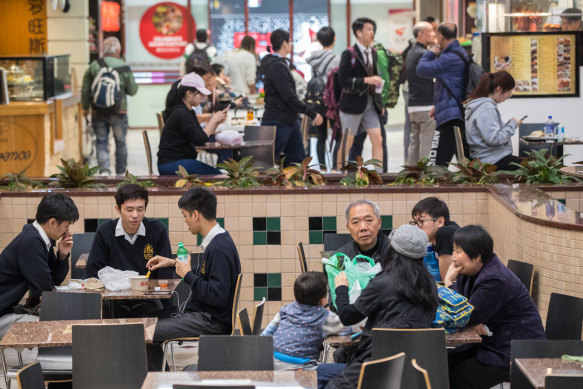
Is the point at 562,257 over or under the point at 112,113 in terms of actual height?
under

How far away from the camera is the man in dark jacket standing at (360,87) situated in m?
11.0

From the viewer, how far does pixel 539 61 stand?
1197 cm

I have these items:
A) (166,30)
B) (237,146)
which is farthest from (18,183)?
(166,30)

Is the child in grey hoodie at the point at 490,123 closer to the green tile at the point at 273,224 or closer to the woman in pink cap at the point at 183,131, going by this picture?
the green tile at the point at 273,224

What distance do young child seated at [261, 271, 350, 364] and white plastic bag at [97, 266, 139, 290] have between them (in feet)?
4.05

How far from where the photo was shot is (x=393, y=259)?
475cm

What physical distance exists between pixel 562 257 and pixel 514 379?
1.54 metres

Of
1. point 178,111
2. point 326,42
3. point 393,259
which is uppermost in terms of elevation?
point 326,42

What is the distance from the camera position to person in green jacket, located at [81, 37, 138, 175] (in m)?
13.3

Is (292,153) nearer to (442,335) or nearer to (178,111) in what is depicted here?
(178,111)

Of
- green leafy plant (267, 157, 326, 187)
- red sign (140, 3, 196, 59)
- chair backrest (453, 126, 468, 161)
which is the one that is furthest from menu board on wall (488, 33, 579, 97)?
red sign (140, 3, 196, 59)

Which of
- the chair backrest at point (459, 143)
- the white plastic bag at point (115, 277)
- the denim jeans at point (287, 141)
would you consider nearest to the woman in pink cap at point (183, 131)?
the denim jeans at point (287, 141)

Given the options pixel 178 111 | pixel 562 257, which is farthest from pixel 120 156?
pixel 562 257

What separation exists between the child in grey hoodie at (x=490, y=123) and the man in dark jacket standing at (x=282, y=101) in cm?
242
